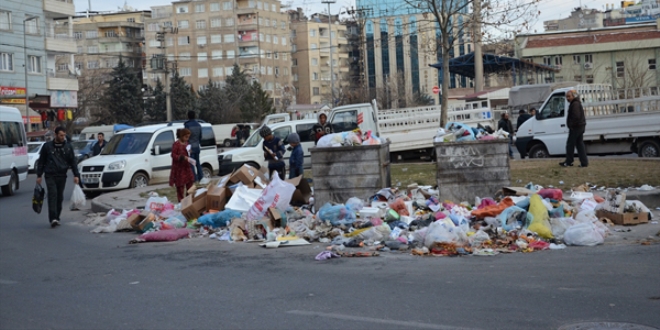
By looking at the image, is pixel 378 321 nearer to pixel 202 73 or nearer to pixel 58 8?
pixel 58 8

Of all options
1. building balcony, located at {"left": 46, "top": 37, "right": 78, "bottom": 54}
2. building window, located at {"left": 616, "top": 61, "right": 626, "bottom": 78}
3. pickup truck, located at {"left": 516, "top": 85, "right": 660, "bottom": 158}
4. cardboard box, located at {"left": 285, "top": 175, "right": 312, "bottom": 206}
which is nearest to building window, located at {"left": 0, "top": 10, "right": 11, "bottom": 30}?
building balcony, located at {"left": 46, "top": 37, "right": 78, "bottom": 54}

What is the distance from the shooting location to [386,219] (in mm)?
11398

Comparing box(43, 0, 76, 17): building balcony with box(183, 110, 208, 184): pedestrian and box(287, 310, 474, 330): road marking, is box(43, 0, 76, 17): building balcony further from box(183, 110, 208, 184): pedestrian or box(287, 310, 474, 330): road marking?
box(287, 310, 474, 330): road marking

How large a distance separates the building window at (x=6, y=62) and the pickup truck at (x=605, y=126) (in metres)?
40.9

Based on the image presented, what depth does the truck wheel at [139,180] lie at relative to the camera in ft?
66.2

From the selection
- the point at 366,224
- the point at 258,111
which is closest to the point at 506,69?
the point at 258,111

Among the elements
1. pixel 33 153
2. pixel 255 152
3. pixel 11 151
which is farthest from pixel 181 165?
pixel 33 153

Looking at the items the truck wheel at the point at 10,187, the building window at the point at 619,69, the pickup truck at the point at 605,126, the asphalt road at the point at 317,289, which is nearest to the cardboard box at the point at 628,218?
the asphalt road at the point at 317,289

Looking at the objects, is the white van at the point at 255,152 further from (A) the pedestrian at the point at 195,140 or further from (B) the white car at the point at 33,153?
Result: (B) the white car at the point at 33,153

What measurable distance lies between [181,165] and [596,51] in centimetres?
6073

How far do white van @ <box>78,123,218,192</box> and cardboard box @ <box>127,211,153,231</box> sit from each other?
6.95 metres

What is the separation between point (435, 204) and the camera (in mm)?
12203

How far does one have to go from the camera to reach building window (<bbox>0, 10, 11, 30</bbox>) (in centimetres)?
5222

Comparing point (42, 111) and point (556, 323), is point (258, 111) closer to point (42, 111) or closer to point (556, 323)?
point (42, 111)
